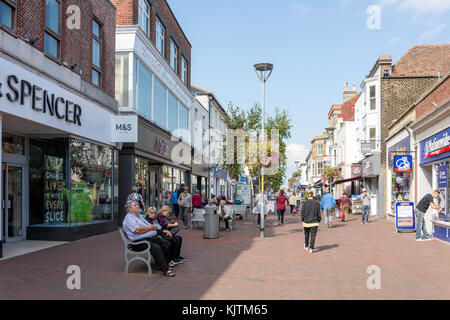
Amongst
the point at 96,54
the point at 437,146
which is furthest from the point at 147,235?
the point at 437,146

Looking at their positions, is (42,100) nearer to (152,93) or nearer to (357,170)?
(152,93)

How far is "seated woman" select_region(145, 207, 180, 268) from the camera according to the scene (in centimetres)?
861

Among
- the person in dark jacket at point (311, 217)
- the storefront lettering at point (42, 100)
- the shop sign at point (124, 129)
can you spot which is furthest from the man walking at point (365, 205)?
the storefront lettering at point (42, 100)

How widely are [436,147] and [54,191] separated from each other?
12253mm

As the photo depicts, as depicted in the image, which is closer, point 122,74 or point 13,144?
point 13,144

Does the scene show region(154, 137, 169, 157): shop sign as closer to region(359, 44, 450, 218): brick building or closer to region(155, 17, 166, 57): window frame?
region(155, 17, 166, 57): window frame

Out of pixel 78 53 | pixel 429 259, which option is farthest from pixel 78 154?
pixel 429 259

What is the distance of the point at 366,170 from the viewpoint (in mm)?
31891

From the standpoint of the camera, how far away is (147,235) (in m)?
8.52

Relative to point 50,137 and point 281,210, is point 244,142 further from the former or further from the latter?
point 50,137

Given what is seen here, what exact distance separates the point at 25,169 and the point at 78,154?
5.41 ft

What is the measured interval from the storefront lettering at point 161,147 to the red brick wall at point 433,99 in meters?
11.8
